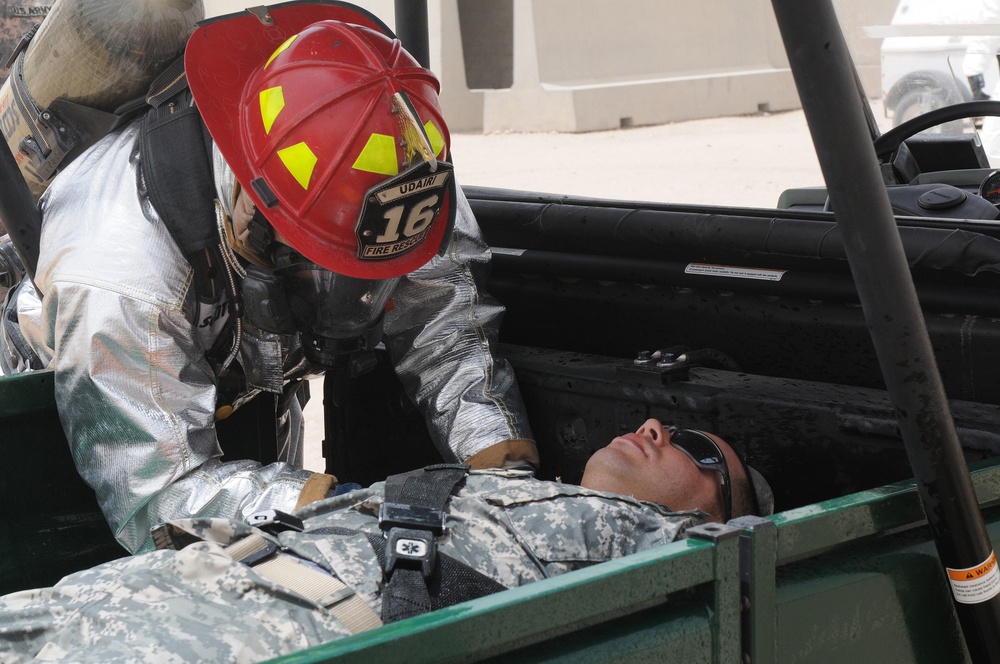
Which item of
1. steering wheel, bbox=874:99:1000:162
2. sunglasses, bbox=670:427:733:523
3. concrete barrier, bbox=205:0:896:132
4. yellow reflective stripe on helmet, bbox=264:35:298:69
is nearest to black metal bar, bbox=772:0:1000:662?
sunglasses, bbox=670:427:733:523

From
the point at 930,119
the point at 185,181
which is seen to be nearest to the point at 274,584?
the point at 185,181

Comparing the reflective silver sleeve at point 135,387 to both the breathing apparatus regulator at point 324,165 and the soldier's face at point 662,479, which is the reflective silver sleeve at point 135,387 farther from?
the soldier's face at point 662,479

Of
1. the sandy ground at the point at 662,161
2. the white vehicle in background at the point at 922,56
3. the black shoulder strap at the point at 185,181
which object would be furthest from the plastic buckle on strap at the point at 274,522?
the sandy ground at the point at 662,161

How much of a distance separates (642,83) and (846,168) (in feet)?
46.3

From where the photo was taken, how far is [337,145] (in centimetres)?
231

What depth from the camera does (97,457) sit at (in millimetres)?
2271

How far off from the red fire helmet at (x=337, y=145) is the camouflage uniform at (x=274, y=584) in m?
0.60

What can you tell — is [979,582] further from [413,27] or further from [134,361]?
[413,27]

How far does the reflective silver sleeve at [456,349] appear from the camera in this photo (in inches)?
105

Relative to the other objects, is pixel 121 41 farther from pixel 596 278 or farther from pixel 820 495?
pixel 820 495

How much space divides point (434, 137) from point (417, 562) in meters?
1.04

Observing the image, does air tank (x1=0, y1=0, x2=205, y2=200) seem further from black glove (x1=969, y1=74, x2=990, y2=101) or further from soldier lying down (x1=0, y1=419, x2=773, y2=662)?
black glove (x1=969, y1=74, x2=990, y2=101)

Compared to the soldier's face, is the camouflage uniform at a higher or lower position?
higher

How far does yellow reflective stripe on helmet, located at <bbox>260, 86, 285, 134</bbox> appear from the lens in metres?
2.38
